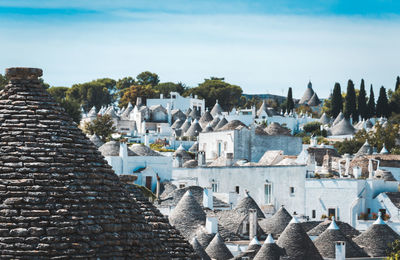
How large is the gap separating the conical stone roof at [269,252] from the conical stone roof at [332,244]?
243 inches

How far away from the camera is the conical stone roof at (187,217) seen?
52.7m

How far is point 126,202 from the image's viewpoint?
1094cm

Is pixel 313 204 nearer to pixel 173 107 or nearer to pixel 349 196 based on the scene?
pixel 349 196

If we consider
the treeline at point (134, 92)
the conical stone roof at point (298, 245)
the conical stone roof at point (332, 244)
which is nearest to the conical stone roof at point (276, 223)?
the conical stone roof at point (332, 244)

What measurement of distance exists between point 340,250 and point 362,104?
349 ft

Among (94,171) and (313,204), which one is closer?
(94,171)

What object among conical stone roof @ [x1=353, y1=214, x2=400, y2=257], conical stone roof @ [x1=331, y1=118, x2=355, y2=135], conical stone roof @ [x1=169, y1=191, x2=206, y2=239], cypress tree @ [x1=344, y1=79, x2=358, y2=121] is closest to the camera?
conical stone roof @ [x1=169, y1=191, x2=206, y2=239]

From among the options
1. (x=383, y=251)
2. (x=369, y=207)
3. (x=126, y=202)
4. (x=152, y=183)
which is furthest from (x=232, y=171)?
(x=126, y=202)

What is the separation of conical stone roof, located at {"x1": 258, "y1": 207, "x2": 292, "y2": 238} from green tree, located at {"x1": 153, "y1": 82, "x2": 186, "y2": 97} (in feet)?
403

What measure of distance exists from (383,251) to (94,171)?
4609 centimetres

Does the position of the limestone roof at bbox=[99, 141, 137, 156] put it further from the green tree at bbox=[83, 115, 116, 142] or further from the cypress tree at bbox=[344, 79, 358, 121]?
the cypress tree at bbox=[344, 79, 358, 121]

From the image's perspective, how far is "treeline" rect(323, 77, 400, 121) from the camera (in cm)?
15538

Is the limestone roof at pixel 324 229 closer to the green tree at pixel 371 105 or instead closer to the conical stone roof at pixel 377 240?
the conical stone roof at pixel 377 240

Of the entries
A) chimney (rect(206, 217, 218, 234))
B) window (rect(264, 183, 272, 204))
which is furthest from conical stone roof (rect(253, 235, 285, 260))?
window (rect(264, 183, 272, 204))
